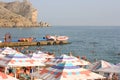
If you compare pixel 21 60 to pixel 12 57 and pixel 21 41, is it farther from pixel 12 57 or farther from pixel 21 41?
pixel 21 41

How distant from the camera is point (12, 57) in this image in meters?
28.2

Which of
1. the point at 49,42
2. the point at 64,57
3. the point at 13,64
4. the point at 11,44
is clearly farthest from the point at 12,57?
the point at 49,42

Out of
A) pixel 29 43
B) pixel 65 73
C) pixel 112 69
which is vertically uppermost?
pixel 65 73

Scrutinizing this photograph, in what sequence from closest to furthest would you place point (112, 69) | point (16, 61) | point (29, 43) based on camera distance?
point (16, 61), point (112, 69), point (29, 43)

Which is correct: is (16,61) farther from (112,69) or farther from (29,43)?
(29,43)

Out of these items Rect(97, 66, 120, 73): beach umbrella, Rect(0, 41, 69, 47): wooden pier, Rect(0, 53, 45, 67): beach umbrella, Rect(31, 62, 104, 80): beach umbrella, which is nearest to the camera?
Rect(31, 62, 104, 80): beach umbrella

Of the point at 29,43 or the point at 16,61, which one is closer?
the point at 16,61

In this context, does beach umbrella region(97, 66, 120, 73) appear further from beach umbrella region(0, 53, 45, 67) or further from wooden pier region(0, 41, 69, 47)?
wooden pier region(0, 41, 69, 47)

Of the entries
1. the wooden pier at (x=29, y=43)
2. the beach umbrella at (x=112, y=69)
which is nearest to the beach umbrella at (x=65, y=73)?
the beach umbrella at (x=112, y=69)

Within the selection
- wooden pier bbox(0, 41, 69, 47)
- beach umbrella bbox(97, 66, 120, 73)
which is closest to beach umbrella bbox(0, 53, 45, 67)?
beach umbrella bbox(97, 66, 120, 73)

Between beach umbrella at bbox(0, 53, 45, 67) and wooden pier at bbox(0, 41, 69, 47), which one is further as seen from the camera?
wooden pier at bbox(0, 41, 69, 47)

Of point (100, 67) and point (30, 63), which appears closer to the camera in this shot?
point (30, 63)

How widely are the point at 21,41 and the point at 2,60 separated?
60.7m

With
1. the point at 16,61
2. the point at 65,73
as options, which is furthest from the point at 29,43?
the point at 65,73
